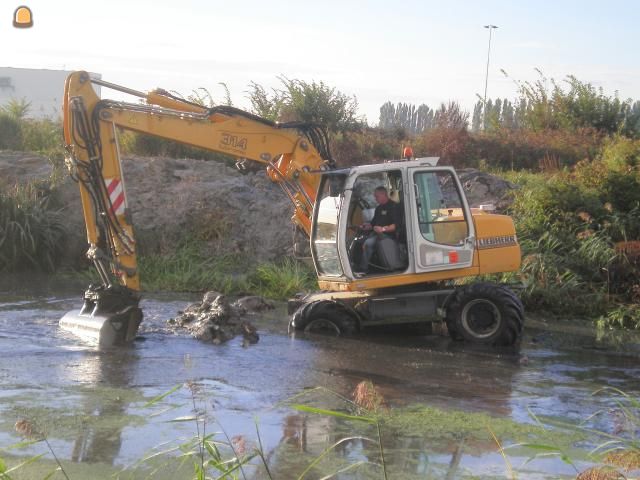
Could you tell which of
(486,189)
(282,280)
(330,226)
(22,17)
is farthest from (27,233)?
(22,17)

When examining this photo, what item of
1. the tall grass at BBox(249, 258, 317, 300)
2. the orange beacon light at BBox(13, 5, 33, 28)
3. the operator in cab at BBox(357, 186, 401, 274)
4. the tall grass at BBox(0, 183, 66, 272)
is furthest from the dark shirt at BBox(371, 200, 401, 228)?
the tall grass at BBox(0, 183, 66, 272)

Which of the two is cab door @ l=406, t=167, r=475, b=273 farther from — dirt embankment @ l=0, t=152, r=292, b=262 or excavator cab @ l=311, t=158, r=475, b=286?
dirt embankment @ l=0, t=152, r=292, b=262

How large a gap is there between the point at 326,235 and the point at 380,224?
79cm

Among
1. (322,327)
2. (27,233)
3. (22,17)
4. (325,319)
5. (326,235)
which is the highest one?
(22,17)

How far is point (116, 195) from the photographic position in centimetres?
1247

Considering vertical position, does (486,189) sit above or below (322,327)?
above

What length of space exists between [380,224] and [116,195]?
11.4ft

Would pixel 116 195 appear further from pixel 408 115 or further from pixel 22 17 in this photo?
pixel 408 115

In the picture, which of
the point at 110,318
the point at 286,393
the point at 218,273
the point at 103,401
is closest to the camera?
the point at 103,401

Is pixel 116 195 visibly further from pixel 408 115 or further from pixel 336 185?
pixel 408 115

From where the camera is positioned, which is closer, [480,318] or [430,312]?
[480,318]

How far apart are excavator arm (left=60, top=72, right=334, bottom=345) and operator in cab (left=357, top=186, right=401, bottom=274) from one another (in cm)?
107

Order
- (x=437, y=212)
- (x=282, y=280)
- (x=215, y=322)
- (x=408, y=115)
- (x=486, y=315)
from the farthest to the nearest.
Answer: (x=408, y=115) → (x=282, y=280) → (x=486, y=315) → (x=437, y=212) → (x=215, y=322)

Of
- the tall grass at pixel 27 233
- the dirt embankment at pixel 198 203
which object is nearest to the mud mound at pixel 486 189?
the dirt embankment at pixel 198 203
